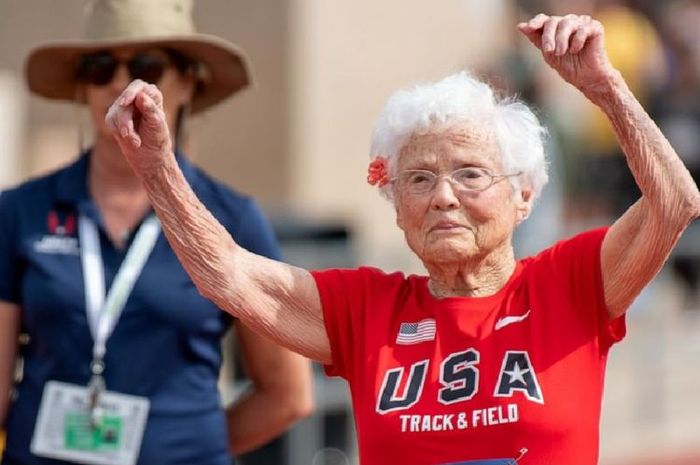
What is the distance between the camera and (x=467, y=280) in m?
4.10

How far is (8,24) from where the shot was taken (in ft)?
40.1

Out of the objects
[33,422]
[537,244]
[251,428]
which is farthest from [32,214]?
[537,244]

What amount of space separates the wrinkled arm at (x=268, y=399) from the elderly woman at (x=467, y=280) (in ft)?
3.28

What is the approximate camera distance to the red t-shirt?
3883mm

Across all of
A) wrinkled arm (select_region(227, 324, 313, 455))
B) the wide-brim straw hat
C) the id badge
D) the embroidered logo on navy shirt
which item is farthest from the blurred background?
the id badge

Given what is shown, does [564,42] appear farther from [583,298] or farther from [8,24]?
[8,24]

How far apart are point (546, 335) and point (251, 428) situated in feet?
4.94

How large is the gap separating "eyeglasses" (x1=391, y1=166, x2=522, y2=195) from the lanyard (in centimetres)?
108

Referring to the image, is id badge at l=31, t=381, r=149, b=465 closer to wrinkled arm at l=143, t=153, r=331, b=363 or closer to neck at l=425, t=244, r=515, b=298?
wrinkled arm at l=143, t=153, r=331, b=363

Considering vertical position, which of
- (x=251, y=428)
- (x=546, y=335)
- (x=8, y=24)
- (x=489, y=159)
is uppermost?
(x=8, y=24)

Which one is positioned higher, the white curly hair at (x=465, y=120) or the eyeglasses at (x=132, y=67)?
the eyeglasses at (x=132, y=67)

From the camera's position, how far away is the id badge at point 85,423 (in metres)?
4.82

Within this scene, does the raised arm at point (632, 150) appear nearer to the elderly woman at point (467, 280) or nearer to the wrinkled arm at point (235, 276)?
the elderly woman at point (467, 280)

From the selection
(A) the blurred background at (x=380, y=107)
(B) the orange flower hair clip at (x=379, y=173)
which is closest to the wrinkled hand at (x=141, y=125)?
(B) the orange flower hair clip at (x=379, y=173)
